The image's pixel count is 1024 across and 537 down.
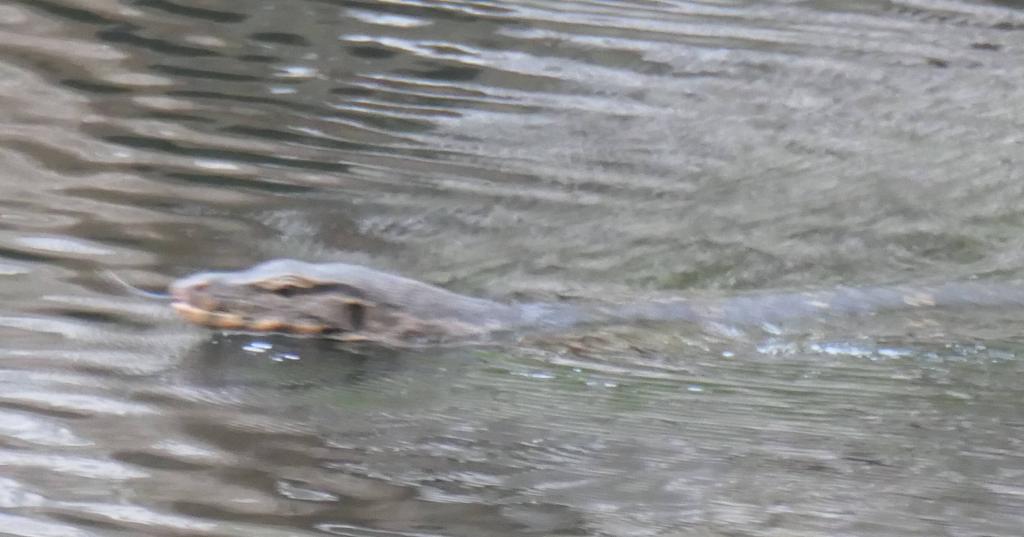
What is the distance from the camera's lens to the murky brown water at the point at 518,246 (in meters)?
3.97

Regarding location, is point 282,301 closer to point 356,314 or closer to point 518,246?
point 356,314

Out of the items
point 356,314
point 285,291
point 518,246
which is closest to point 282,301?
point 285,291

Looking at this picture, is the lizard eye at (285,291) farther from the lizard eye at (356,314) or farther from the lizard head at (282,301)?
the lizard eye at (356,314)

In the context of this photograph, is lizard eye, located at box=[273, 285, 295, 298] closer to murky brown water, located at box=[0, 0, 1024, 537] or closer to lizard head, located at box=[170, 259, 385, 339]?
lizard head, located at box=[170, 259, 385, 339]

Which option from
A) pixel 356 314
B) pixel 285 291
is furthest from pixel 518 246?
pixel 285 291

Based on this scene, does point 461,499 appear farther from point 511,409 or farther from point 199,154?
point 199,154

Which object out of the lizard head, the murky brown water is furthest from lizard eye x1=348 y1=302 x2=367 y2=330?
the murky brown water

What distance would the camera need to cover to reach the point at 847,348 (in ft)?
18.1

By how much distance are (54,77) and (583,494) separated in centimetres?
530

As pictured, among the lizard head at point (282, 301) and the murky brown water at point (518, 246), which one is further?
the lizard head at point (282, 301)

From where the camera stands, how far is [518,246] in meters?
6.65

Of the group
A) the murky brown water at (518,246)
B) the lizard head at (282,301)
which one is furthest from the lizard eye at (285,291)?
the murky brown water at (518,246)

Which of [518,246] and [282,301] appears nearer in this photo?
[282,301]

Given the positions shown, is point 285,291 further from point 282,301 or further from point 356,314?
point 356,314
